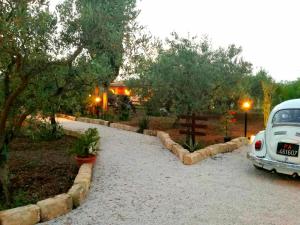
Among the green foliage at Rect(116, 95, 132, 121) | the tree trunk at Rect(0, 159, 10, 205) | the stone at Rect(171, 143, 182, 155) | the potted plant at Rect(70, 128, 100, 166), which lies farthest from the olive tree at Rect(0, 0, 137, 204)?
the green foliage at Rect(116, 95, 132, 121)

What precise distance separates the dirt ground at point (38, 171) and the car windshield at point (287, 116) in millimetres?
5620

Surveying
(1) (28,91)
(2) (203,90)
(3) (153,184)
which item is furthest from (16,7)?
(2) (203,90)

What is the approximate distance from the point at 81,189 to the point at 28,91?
2.57m

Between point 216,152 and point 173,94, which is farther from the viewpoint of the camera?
point 173,94

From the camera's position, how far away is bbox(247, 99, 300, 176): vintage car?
7.96m

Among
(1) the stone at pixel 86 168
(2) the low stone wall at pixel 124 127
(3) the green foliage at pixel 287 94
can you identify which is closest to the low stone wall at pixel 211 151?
(1) the stone at pixel 86 168

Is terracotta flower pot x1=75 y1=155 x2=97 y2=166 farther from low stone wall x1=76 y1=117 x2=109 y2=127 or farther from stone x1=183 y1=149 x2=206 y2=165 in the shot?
low stone wall x1=76 y1=117 x2=109 y2=127

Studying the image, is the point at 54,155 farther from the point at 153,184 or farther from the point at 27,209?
the point at 27,209

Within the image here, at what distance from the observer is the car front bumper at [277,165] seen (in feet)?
25.6

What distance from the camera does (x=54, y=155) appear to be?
10.9 metres

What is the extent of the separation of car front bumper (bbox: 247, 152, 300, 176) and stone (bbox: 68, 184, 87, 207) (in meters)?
4.55

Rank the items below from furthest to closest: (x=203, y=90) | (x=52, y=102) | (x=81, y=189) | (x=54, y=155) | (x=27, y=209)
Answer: (x=203, y=90) < (x=54, y=155) < (x=52, y=102) < (x=81, y=189) < (x=27, y=209)

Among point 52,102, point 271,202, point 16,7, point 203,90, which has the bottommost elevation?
point 271,202

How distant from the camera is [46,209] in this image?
18.6 feet
